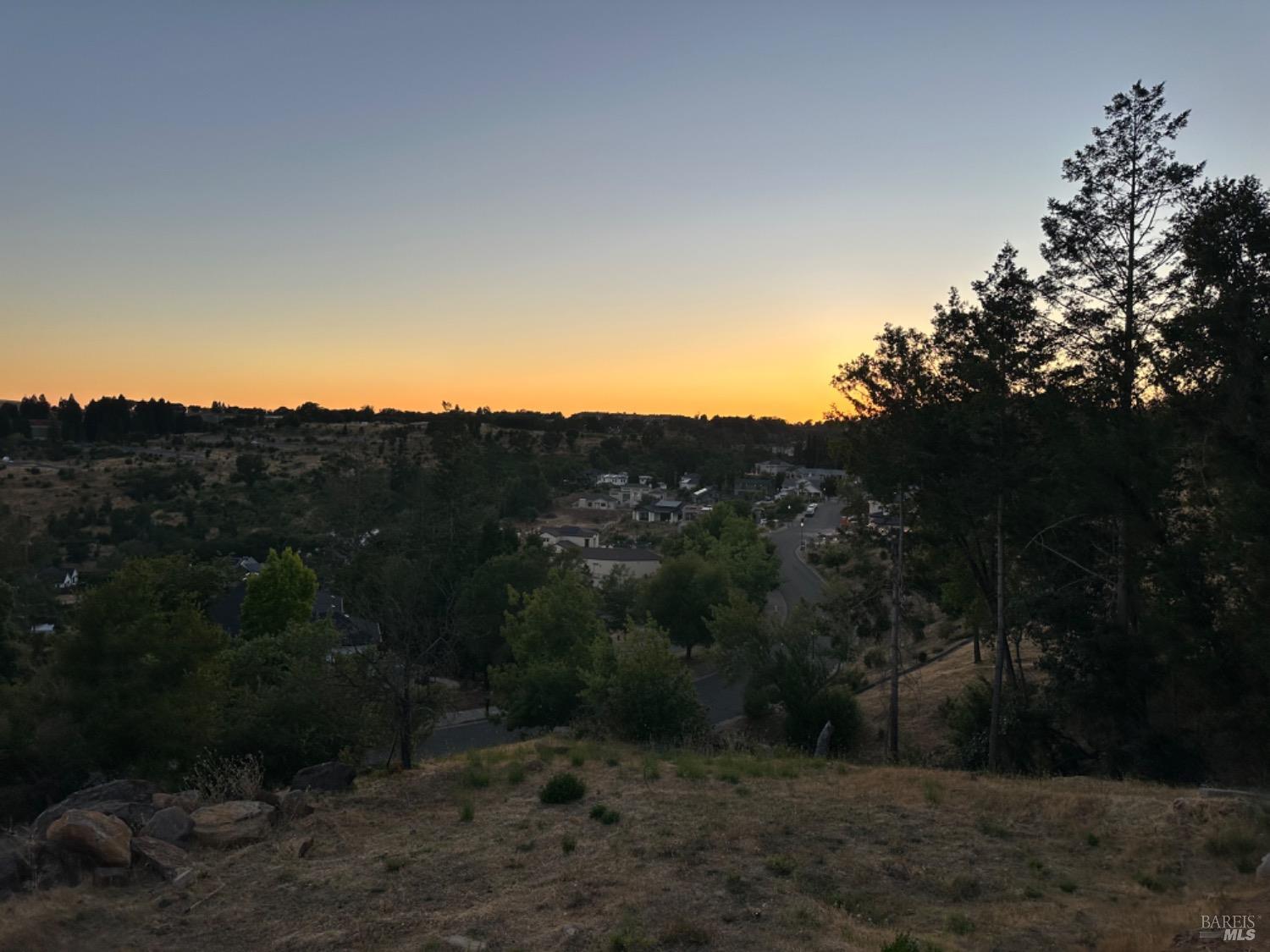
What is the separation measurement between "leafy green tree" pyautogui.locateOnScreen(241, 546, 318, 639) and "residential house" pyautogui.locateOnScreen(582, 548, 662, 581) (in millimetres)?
25924

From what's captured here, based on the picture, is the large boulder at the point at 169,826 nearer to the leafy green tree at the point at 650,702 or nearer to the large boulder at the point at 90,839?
the large boulder at the point at 90,839

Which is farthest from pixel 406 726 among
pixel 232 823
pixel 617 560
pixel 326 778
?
pixel 617 560

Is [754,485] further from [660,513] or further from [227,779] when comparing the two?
[227,779]

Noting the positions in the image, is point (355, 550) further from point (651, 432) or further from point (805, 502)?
point (651, 432)

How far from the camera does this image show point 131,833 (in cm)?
1060

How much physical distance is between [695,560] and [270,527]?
43.8 metres

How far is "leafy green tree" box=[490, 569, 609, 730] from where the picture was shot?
2805 cm

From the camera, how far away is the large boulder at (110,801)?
1114cm

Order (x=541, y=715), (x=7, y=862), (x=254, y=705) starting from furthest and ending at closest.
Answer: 1. (x=541, y=715)
2. (x=254, y=705)
3. (x=7, y=862)

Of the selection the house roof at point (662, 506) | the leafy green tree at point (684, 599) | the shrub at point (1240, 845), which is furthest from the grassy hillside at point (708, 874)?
the house roof at point (662, 506)

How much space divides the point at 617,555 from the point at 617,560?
1163 mm

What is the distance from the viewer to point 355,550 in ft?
201

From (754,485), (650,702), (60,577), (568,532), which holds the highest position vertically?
(754,485)

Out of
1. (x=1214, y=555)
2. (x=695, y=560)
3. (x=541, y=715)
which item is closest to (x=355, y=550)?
(x=695, y=560)
